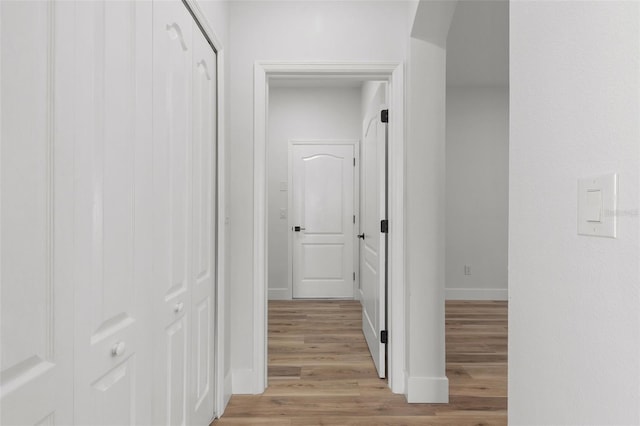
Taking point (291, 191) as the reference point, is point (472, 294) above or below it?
below

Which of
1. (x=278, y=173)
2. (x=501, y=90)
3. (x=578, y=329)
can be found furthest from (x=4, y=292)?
(x=501, y=90)

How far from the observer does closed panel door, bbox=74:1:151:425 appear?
0.97m

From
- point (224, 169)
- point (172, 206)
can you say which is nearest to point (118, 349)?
point (172, 206)

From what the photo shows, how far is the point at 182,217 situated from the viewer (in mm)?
1723

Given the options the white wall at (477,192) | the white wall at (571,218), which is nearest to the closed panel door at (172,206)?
the white wall at (571,218)

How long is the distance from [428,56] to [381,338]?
185cm

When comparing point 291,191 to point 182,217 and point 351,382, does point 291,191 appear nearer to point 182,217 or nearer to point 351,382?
point 351,382

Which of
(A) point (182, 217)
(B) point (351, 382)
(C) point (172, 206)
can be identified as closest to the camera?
(C) point (172, 206)

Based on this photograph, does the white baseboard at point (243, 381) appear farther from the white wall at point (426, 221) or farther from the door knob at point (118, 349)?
the door knob at point (118, 349)

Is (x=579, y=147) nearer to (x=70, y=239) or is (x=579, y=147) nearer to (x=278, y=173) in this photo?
(x=70, y=239)

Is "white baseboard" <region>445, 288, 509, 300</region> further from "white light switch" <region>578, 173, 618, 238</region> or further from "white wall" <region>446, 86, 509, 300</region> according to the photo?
"white light switch" <region>578, 173, 618, 238</region>

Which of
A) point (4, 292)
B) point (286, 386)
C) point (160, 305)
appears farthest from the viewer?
point (286, 386)

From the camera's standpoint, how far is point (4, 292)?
2.35 feet

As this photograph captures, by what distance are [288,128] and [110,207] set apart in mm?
4263
